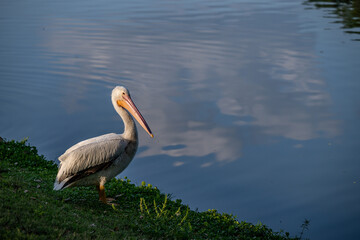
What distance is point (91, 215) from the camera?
6.53m

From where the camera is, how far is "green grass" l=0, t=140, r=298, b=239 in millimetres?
5367

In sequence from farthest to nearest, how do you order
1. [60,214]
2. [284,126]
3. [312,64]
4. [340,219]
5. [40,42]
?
[40,42]
[312,64]
[284,126]
[340,219]
[60,214]

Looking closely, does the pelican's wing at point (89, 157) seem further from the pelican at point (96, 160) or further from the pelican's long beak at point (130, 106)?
the pelican's long beak at point (130, 106)

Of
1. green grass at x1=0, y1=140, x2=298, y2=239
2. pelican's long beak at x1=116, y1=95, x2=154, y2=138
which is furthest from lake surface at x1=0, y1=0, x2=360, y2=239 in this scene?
pelican's long beak at x1=116, y1=95, x2=154, y2=138

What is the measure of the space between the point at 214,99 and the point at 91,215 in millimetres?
8096

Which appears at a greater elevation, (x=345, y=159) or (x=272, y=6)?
(x=272, y=6)

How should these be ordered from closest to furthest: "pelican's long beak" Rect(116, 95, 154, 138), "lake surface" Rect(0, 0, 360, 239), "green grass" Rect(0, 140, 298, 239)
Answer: "green grass" Rect(0, 140, 298, 239) → "pelican's long beak" Rect(116, 95, 154, 138) → "lake surface" Rect(0, 0, 360, 239)

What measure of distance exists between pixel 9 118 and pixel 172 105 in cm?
466

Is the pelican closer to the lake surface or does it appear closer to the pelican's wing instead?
the pelican's wing

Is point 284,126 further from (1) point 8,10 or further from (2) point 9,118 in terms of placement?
(1) point 8,10

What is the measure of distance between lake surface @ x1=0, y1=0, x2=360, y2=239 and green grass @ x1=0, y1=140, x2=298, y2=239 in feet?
3.88

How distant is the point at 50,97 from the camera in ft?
48.3

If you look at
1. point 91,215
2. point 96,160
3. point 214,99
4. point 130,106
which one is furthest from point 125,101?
point 214,99

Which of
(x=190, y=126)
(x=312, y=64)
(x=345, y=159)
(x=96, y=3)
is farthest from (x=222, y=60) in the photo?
(x=96, y=3)
